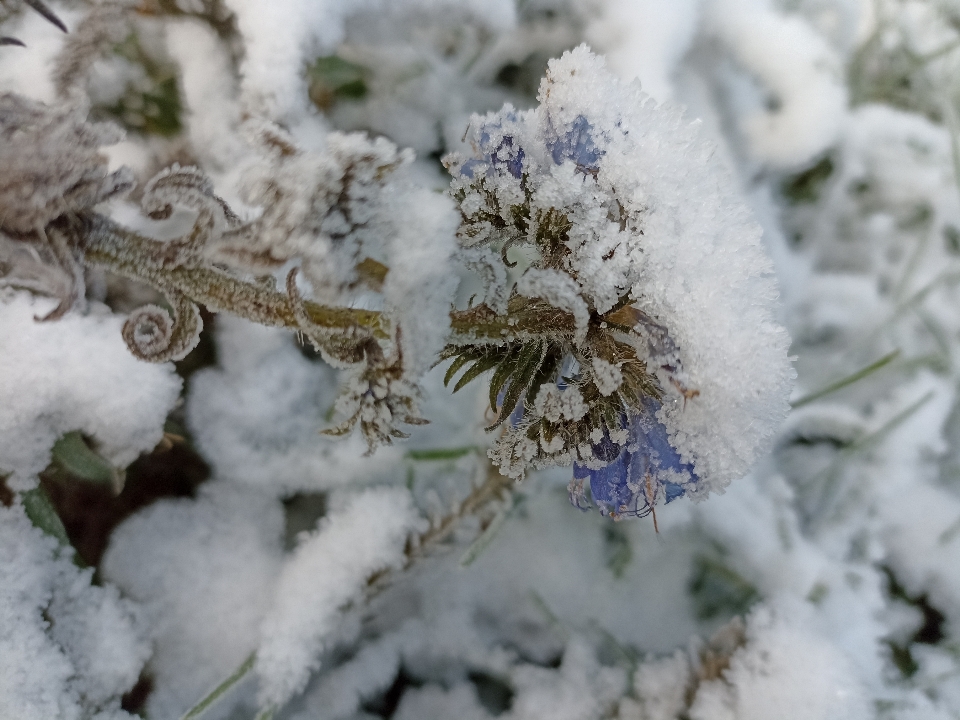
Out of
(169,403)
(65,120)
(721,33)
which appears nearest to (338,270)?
(65,120)

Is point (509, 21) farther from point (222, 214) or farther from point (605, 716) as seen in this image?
point (605, 716)

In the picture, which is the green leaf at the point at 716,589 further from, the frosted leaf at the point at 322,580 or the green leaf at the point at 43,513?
the green leaf at the point at 43,513

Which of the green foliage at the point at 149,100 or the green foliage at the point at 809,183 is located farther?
the green foliage at the point at 809,183

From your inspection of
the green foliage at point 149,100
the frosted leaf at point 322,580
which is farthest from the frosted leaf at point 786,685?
the green foliage at point 149,100

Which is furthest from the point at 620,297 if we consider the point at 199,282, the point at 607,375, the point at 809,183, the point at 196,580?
the point at 809,183

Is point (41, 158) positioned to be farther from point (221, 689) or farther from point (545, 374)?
point (221, 689)

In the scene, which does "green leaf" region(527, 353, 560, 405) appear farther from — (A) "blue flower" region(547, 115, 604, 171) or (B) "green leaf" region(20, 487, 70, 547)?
(B) "green leaf" region(20, 487, 70, 547)

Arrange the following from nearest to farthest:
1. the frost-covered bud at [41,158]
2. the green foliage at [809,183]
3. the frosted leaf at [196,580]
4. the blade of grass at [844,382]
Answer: the frost-covered bud at [41,158], the frosted leaf at [196,580], the blade of grass at [844,382], the green foliage at [809,183]
